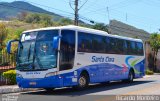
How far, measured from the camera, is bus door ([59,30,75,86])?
709 inches

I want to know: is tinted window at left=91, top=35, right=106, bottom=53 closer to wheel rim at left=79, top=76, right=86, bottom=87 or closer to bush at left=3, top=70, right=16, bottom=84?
wheel rim at left=79, top=76, right=86, bottom=87

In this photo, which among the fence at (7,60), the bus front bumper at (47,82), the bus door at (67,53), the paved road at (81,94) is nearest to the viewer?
the paved road at (81,94)

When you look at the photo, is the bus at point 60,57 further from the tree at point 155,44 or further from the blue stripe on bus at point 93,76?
the tree at point 155,44

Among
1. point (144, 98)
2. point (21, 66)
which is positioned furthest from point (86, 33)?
point (144, 98)

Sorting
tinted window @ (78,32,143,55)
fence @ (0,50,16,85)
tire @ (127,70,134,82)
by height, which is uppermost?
tinted window @ (78,32,143,55)

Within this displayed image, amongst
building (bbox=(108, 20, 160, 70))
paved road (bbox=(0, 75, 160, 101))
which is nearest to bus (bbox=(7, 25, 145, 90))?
paved road (bbox=(0, 75, 160, 101))

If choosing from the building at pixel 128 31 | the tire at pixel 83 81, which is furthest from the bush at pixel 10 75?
the building at pixel 128 31

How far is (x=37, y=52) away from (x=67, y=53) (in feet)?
4.80

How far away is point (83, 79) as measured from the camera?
65.0ft

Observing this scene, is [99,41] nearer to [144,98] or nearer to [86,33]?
[86,33]

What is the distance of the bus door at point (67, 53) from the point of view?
59.1 feet

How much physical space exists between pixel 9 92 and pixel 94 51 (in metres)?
5.12

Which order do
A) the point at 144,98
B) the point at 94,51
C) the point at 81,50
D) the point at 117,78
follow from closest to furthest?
1. the point at 144,98
2. the point at 81,50
3. the point at 94,51
4. the point at 117,78

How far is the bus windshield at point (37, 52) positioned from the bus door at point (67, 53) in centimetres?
43
